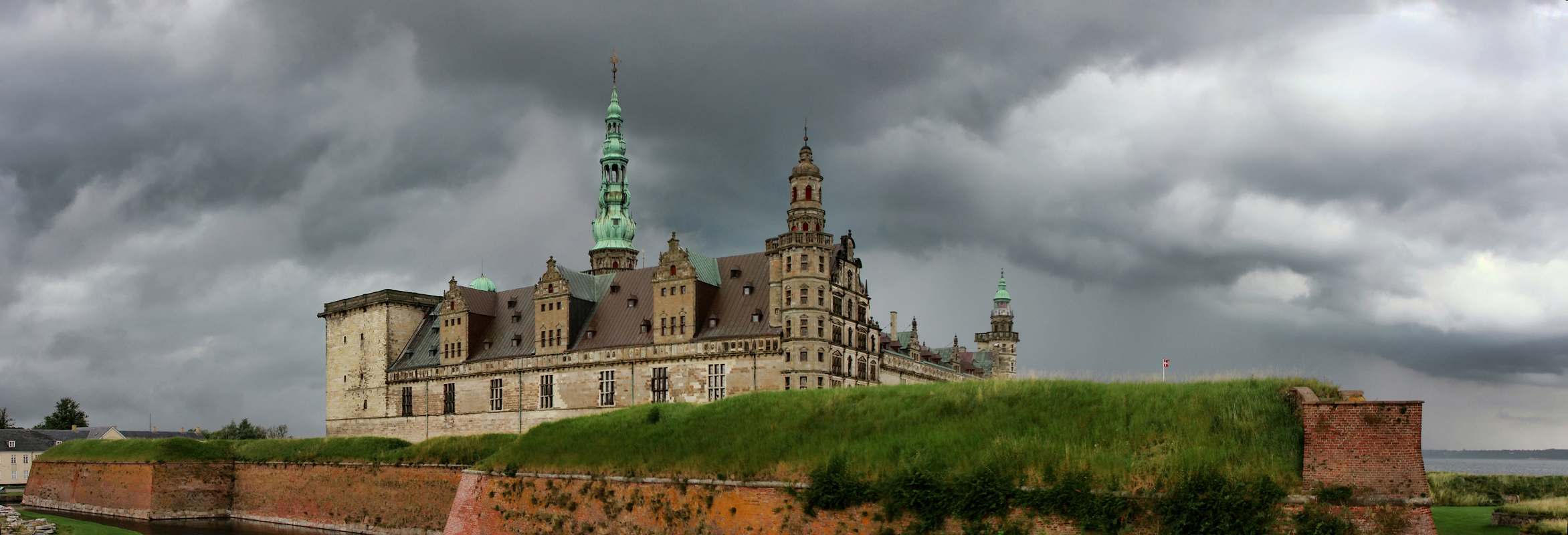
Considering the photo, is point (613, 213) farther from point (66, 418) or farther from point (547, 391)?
point (66, 418)

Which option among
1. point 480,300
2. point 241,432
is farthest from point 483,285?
point 241,432

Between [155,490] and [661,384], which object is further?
[155,490]

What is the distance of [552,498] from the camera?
113 ft

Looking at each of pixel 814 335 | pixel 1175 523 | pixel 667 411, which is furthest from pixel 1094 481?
pixel 814 335

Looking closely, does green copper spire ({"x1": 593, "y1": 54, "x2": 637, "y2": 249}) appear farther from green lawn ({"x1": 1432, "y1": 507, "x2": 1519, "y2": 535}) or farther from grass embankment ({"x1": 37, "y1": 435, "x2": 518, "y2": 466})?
green lawn ({"x1": 1432, "y1": 507, "x2": 1519, "y2": 535})

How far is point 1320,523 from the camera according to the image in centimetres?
2209

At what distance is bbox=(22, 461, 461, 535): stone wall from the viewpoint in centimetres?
4951

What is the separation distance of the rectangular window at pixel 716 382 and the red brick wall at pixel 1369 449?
37376 millimetres

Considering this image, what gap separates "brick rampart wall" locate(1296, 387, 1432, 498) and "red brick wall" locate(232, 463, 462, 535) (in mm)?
35237

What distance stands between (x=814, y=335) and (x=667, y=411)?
20011 mm

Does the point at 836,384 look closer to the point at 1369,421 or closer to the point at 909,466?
the point at 909,466

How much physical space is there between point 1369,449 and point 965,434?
9178 millimetres

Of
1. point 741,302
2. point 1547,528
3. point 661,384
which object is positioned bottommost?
point 1547,528

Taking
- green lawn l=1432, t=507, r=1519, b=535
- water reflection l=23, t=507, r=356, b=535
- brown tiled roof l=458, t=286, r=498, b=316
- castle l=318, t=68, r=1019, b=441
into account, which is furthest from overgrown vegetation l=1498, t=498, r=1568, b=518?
brown tiled roof l=458, t=286, r=498, b=316
